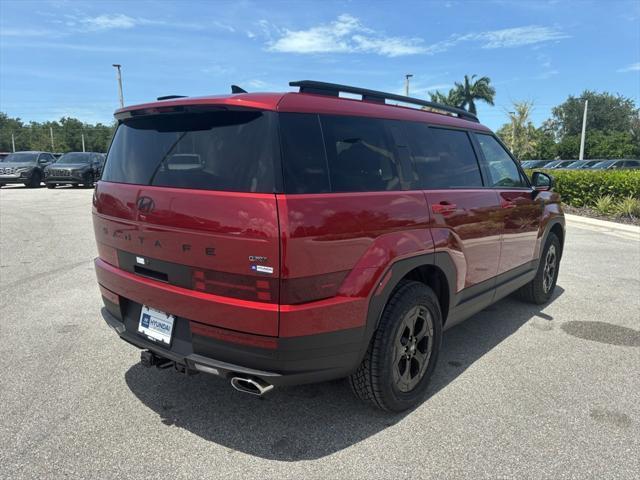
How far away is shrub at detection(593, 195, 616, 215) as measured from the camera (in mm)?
12688

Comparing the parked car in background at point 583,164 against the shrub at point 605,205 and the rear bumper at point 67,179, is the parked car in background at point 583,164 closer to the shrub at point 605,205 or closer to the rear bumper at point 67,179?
the shrub at point 605,205

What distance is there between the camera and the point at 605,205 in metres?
12.8

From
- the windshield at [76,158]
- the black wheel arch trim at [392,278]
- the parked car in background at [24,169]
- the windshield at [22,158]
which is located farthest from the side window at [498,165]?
the windshield at [22,158]

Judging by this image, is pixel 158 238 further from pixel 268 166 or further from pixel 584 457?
pixel 584 457

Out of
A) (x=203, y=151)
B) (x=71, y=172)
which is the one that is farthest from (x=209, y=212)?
(x=71, y=172)

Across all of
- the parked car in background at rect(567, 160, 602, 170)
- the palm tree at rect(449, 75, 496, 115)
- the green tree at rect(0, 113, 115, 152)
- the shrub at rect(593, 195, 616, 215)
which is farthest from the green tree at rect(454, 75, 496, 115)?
the green tree at rect(0, 113, 115, 152)

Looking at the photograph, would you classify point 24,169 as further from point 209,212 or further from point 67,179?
point 209,212

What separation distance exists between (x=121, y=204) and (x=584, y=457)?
118 inches

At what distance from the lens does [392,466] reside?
2510 mm

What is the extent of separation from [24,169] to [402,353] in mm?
23398

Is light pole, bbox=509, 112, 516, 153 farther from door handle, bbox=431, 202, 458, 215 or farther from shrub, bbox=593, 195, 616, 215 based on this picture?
door handle, bbox=431, 202, 458, 215

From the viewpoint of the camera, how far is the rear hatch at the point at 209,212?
7.49 feet

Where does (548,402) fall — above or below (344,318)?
below

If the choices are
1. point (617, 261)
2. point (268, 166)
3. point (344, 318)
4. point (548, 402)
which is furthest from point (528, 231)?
point (617, 261)
